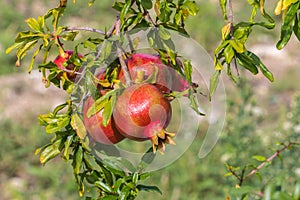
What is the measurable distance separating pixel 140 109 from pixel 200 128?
2.90 m

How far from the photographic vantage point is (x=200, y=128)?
149 inches

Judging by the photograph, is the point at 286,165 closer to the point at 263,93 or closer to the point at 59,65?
the point at 59,65

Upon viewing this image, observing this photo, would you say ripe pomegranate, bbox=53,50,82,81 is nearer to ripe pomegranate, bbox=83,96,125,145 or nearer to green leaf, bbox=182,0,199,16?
ripe pomegranate, bbox=83,96,125,145

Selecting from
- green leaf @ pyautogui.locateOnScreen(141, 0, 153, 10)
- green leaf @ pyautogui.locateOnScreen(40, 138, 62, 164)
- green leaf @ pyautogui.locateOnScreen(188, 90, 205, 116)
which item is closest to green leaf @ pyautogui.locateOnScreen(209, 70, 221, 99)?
green leaf @ pyautogui.locateOnScreen(188, 90, 205, 116)

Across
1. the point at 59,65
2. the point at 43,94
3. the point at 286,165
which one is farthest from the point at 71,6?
the point at 59,65

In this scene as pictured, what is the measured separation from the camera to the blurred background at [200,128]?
109 inches

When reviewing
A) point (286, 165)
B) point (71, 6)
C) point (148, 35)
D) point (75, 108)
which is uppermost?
point (148, 35)

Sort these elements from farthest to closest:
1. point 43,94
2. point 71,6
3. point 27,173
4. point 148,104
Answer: point 71,6 < point 43,94 < point 27,173 < point 148,104

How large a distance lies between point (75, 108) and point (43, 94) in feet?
10.9

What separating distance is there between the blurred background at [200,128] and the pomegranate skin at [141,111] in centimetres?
93

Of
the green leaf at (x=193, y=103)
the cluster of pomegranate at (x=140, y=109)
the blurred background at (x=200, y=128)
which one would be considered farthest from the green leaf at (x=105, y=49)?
the blurred background at (x=200, y=128)

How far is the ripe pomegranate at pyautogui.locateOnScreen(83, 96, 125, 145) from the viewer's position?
0.93 meters

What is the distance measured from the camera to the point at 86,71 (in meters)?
0.95

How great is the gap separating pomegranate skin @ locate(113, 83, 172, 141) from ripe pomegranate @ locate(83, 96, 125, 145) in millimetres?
14
